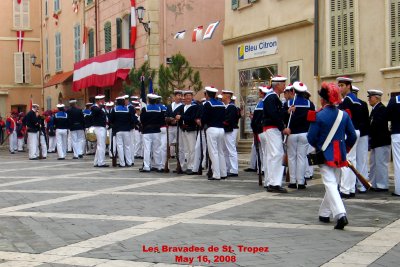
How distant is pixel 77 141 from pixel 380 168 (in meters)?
13.6

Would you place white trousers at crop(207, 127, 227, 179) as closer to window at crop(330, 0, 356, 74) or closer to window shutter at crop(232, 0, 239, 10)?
window at crop(330, 0, 356, 74)

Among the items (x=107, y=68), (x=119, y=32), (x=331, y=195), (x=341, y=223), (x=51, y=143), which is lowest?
(x=341, y=223)

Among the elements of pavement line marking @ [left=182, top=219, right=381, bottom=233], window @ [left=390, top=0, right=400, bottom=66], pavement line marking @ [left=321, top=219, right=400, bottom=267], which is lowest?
pavement line marking @ [left=321, top=219, right=400, bottom=267]

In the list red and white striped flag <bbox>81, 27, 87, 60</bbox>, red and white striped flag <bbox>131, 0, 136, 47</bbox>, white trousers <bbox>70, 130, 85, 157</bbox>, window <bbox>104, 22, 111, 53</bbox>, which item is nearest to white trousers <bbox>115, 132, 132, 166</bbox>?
white trousers <bbox>70, 130, 85, 157</bbox>

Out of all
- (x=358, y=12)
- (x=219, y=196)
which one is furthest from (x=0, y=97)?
(x=219, y=196)

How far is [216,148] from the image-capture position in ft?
47.6

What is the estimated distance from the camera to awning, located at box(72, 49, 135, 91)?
98.7 ft

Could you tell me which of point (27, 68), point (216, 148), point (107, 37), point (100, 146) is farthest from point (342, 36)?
point (27, 68)

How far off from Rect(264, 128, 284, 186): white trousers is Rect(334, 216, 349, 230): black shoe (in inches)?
143

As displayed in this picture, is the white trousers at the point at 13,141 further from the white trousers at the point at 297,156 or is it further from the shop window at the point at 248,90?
the white trousers at the point at 297,156

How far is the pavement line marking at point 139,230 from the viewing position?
722 cm

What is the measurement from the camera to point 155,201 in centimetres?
1087

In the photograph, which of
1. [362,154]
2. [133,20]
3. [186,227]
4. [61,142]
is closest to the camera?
[186,227]

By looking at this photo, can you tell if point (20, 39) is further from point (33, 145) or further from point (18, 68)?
point (33, 145)
